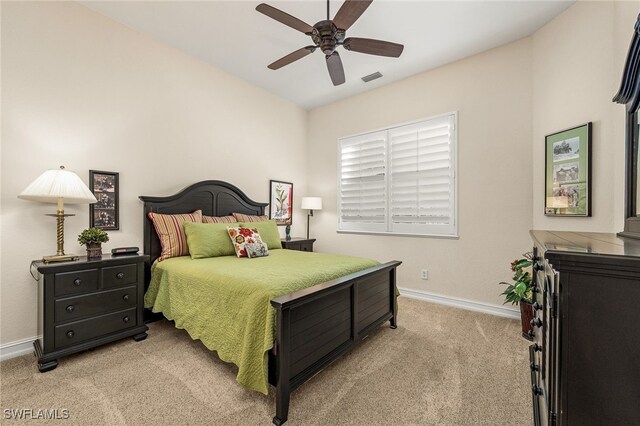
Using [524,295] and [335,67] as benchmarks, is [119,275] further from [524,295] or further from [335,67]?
[524,295]

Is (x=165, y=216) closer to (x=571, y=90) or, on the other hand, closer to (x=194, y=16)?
(x=194, y=16)

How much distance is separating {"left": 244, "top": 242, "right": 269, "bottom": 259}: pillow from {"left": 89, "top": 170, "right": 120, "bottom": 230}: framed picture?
1.30m

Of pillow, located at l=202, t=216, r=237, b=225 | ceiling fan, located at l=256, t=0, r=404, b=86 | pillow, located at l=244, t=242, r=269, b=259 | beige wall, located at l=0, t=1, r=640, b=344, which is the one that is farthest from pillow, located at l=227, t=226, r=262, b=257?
ceiling fan, located at l=256, t=0, r=404, b=86

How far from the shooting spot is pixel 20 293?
229cm

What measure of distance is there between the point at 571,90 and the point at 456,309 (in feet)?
8.17

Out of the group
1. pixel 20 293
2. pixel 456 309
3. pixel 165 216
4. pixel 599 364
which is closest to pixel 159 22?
pixel 165 216

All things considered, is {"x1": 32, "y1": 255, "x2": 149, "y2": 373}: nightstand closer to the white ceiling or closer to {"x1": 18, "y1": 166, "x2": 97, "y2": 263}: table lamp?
{"x1": 18, "y1": 166, "x2": 97, "y2": 263}: table lamp

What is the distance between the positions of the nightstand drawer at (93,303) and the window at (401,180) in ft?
9.87

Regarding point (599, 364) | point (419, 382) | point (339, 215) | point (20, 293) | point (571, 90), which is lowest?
point (419, 382)

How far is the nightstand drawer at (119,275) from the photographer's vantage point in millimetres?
2352

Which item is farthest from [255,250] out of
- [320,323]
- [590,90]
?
[590,90]

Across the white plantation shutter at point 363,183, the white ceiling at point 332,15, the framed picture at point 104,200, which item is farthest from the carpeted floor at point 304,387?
the white ceiling at point 332,15

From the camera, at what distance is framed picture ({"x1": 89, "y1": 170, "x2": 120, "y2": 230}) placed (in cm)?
264

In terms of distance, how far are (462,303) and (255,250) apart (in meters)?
2.55
